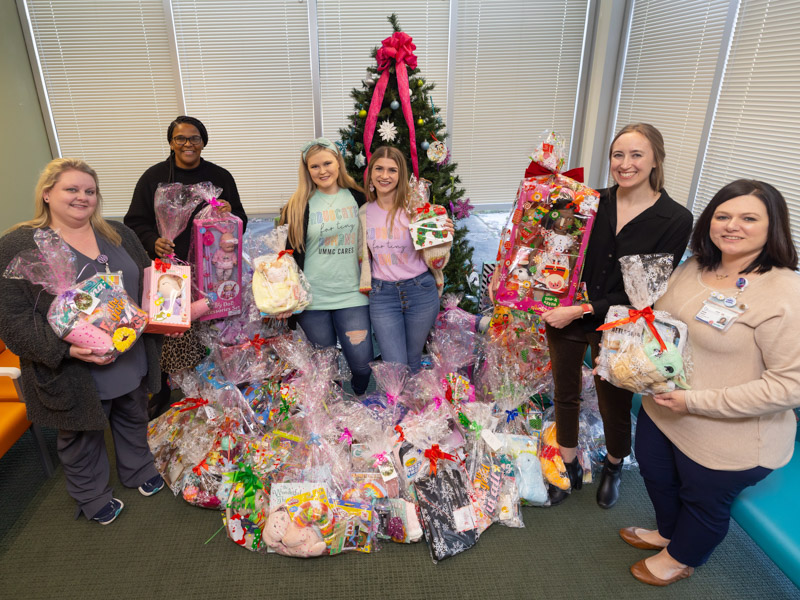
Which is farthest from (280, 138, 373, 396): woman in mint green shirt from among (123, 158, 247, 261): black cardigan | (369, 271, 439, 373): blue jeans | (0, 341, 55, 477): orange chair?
(0, 341, 55, 477): orange chair

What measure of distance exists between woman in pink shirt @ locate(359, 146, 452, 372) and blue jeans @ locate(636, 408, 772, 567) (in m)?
1.22

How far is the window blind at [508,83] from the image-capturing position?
386cm

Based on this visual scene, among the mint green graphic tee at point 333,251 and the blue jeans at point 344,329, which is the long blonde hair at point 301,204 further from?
the blue jeans at point 344,329

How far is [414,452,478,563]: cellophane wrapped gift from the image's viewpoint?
6.79 feet

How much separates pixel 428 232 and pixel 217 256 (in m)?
1.09

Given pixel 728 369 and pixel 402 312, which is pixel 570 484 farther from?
pixel 402 312

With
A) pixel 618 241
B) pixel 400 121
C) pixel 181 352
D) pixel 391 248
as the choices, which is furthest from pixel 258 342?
pixel 618 241

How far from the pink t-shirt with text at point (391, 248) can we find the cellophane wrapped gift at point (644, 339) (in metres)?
1.07

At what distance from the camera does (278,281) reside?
7.73 ft

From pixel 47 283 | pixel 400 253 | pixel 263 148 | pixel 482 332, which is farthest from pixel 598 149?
pixel 47 283

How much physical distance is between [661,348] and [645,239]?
0.47 meters

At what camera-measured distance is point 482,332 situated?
332 centimetres

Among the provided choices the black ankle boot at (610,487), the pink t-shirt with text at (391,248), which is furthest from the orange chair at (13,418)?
the black ankle boot at (610,487)

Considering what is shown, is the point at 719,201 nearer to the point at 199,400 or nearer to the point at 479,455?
the point at 479,455
